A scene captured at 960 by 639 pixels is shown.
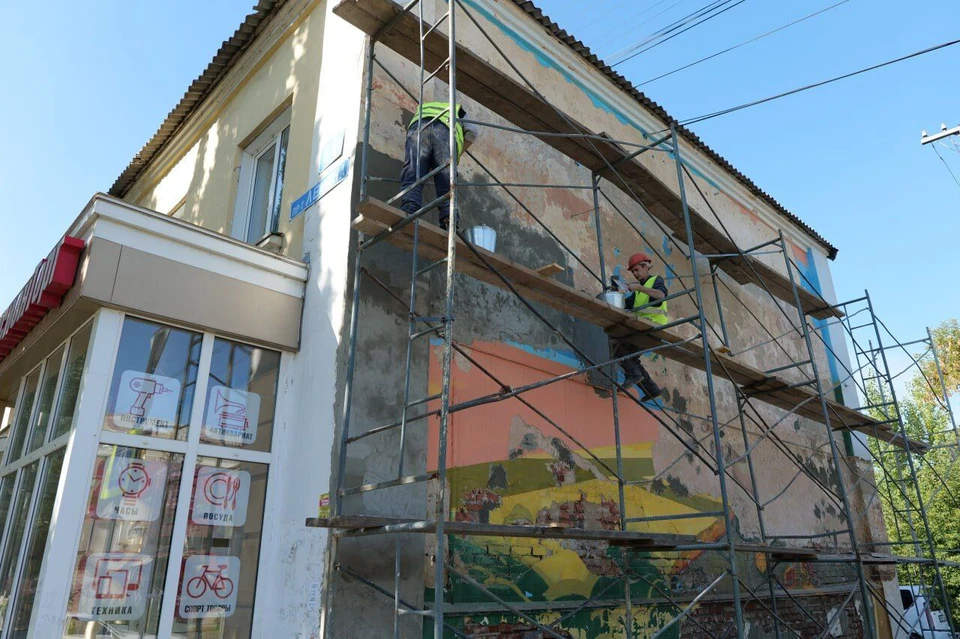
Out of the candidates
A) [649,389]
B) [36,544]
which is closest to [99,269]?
[36,544]

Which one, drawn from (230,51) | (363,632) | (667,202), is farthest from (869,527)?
(230,51)

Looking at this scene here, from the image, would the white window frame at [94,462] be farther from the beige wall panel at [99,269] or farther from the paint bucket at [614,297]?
the paint bucket at [614,297]

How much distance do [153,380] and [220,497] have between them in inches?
40.0

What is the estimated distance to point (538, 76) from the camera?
8383 mm

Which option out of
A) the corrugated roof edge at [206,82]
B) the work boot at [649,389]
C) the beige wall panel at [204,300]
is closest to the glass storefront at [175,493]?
the beige wall panel at [204,300]

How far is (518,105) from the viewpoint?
20.5ft

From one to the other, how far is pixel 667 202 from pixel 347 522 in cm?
522

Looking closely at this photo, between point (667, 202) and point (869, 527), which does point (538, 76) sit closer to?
point (667, 202)

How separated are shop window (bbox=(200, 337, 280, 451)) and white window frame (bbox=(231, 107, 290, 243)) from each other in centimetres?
229

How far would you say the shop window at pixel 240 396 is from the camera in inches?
209

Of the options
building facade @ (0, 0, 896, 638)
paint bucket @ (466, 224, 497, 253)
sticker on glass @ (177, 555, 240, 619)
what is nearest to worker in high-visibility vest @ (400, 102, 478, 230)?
paint bucket @ (466, 224, 497, 253)

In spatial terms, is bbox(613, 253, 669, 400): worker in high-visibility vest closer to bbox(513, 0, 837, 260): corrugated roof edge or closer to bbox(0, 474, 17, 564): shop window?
bbox(513, 0, 837, 260): corrugated roof edge

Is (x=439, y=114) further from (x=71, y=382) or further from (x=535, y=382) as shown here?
(x=71, y=382)

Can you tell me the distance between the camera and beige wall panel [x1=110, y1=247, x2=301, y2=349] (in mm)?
4988
